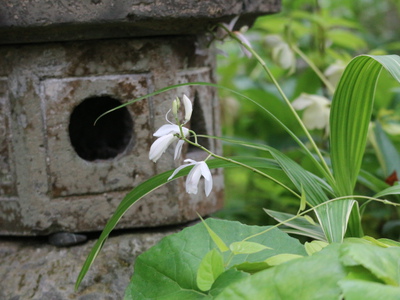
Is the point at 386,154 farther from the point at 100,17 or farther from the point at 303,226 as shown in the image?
the point at 100,17

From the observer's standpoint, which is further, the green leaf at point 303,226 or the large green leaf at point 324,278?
the green leaf at point 303,226

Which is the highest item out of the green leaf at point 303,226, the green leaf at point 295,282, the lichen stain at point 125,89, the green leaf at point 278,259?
the lichen stain at point 125,89

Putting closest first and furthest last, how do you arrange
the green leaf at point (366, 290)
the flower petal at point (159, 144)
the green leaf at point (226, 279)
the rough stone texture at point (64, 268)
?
1. the green leaf at point (366, 290)
2. the green leaf at point (226, 279)
3. the flower petal at point (159, 144)
4. the rough stone texture at point (64, 268)

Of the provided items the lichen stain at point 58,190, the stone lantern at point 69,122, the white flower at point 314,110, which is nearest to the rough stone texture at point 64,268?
the stone lantern at point 69,122

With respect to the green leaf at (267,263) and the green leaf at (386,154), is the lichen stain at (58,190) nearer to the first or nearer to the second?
the green leaf at (267,263)

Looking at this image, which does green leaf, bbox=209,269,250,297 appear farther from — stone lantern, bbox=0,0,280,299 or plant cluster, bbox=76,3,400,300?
stone lantern, bbox=0,0,280,299

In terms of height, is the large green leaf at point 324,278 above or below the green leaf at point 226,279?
above

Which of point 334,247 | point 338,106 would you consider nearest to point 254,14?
point 338,106

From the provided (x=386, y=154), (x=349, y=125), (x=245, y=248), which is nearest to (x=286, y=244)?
(x=245, y=248)
